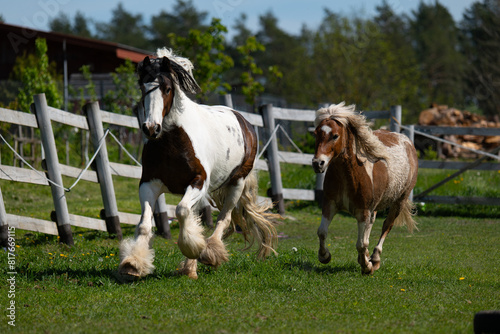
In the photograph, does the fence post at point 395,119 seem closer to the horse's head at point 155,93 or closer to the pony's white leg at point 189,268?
the pony's white leg at point 189,268

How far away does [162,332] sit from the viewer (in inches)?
155

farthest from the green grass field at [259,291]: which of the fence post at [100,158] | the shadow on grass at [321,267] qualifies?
the fence post at [100,158]

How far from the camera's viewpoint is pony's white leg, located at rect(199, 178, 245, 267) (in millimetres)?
5891

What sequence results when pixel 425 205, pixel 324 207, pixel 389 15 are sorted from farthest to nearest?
1. pixel 389 15
2. pixel 425 205
3. pixel 324 207

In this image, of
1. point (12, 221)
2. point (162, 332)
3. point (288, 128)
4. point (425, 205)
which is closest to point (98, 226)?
point (12, 221)

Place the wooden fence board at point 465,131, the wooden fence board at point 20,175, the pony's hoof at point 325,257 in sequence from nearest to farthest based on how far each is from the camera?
the pony's hoof at point 325,257 < the wooden fence board at point 20,175 < the wooden fence board at point 465,131

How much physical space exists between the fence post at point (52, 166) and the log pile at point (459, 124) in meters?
16.7

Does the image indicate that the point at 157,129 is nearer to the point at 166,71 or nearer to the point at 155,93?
the point at 155,93

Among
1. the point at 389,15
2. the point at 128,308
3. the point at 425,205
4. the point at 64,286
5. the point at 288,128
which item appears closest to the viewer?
the point at 128,308

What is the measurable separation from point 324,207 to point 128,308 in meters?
2.47

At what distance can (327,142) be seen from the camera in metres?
5.74

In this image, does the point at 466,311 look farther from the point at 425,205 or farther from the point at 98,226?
the point at 425,205

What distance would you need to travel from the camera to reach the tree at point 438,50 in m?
56.8

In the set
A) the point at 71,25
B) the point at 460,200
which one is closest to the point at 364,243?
the point at 460,200
